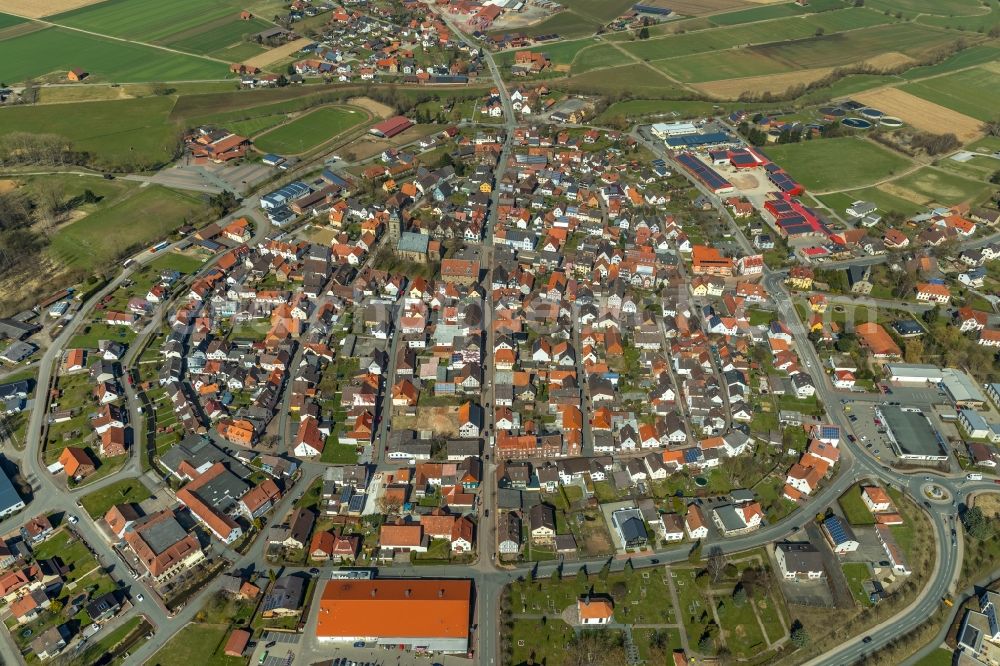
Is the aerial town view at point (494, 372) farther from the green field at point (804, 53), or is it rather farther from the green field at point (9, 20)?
the green field at point (9, 20)

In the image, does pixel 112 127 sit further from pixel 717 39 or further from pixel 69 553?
pixel 717 39

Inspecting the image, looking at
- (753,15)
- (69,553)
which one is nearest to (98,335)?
(69,553)

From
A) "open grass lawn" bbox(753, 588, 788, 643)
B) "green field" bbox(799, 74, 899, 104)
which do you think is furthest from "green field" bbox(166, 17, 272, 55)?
"open grass lawn" bbox(753, 588, 788, 643)

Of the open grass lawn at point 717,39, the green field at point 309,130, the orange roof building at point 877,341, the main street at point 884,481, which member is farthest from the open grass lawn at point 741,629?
the open grass lawn at point 717,39

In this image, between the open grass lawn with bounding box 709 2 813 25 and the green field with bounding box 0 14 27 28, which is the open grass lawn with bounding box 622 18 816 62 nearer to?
the open grass lawn with bounding box 709 2 813 25

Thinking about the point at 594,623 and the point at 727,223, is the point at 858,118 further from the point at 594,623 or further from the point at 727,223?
the point at 594,623
